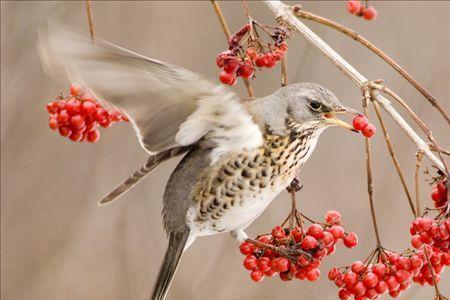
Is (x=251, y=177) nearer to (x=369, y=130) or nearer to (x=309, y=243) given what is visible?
(x=309, y=243)

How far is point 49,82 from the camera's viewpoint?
446 cm

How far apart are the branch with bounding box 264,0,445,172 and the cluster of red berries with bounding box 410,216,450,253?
0.15m

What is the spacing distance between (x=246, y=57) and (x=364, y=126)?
0.46 m

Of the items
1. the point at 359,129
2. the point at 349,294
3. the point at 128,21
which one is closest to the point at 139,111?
the point at 359,129

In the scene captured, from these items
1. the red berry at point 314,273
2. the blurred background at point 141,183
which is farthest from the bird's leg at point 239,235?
the blurred background at point 141,183

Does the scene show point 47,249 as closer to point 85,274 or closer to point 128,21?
point 85,274

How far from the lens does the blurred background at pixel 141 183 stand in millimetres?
4090

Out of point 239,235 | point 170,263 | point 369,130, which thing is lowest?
point 170,263

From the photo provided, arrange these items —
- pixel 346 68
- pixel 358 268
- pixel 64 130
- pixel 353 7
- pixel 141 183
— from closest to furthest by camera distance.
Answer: pixel 346 68
pixel 358 268
pixel 353 7
pixel 64 130
pixel 141 183

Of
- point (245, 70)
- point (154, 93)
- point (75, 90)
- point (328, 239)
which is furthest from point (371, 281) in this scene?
point (75, 90)

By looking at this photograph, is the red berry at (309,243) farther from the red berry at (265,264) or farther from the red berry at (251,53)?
the red berry at (251,53)

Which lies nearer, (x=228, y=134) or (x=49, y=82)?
(x=228, y=134)

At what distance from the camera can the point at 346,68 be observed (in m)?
2.16

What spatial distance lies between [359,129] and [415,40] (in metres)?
3.47
